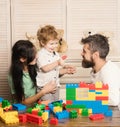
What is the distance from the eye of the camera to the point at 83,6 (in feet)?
9.78

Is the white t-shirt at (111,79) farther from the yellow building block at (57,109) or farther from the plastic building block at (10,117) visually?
the plastic building block at (10,117)

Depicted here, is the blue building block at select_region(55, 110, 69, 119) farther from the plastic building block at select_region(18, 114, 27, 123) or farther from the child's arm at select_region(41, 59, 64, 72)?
the child's arm at select_region(41, 59, 64, 72)

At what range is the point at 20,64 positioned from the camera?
7.92 feet

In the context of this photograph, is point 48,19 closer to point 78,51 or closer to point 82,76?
point 78,51

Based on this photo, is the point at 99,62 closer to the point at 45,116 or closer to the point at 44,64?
the point at 44,64

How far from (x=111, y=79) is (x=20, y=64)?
0.71 m

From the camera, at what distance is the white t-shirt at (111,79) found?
6.43ft

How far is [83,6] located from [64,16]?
0.19 meters

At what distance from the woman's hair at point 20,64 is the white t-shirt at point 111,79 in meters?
0.47

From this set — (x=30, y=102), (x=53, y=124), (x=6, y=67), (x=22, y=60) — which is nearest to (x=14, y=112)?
(x=53, y=124)

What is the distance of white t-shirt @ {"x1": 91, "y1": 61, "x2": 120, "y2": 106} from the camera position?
196 centimetres

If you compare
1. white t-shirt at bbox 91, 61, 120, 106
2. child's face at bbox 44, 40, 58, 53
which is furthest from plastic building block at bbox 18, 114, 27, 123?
child's face at bbox 44, 40, 58, 53

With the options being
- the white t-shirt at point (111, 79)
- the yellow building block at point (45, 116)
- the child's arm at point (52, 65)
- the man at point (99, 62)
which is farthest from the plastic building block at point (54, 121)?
the child's arm at point (52, 65)

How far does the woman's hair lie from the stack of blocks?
71 cm
